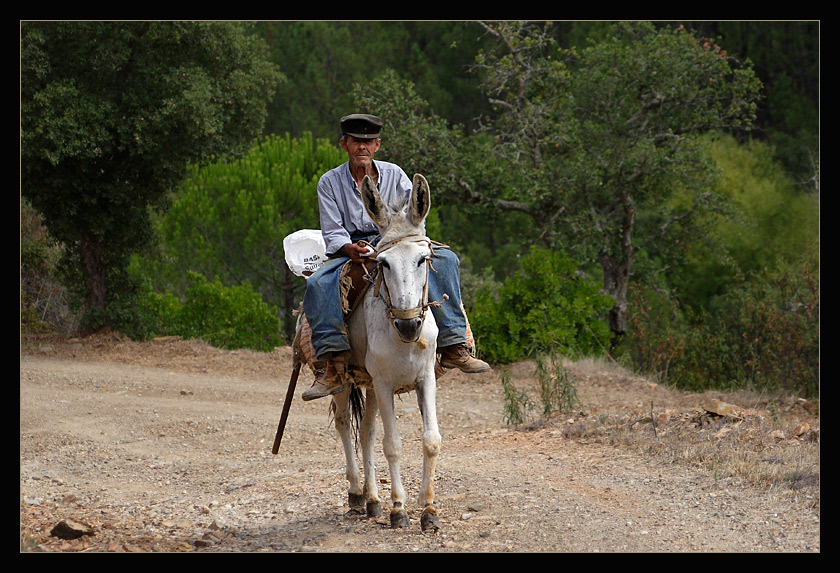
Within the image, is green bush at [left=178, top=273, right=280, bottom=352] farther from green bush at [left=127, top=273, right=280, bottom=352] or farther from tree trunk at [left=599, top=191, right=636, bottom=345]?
tree trunk at [left=599, top=191, right=636, bottom=345]

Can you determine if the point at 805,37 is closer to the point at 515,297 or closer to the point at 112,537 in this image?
the point at 515,297

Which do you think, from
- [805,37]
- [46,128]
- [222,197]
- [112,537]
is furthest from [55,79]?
[805,37]

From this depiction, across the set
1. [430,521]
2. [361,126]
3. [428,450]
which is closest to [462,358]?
[428,450]

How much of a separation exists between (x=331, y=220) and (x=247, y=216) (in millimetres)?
12483

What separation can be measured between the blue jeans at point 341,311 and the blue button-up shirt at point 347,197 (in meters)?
0.40

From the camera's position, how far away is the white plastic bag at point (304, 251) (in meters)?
7.34

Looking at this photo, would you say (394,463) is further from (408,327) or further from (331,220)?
(331,220)

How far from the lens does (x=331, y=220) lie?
6523 mm

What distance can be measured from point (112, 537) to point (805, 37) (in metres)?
28.1

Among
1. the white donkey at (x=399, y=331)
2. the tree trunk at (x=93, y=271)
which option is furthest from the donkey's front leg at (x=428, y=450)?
the tree trunk at (x=93, y=271)

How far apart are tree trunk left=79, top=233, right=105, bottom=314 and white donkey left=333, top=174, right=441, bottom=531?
38.4 ft

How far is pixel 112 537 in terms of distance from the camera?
644 centimetres

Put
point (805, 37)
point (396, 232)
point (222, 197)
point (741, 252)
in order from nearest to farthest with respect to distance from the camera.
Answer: point (396, 232) → point (222, 197) → point (741, 252) → point (805, 37)

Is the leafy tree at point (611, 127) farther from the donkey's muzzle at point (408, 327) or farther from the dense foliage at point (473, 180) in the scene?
the donkey's muzzle at point (408, 327)
